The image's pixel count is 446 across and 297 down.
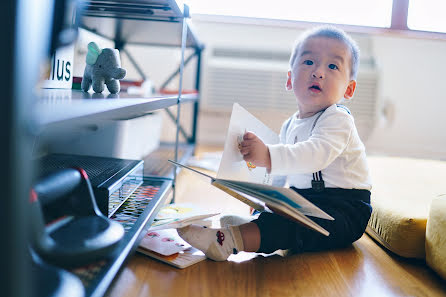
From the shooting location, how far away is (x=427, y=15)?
2465 millimetres

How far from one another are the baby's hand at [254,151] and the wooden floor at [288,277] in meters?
0.21

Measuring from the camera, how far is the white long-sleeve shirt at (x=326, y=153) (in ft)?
2.82

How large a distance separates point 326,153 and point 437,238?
0.27m

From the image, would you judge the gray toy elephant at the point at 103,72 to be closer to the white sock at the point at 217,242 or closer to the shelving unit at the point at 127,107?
the shelving unit at the point at 127,107

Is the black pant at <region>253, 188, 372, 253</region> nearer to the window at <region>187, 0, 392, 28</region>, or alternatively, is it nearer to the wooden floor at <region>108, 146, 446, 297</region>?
the wooden floor at <region>108, 146, 446, 297</region>

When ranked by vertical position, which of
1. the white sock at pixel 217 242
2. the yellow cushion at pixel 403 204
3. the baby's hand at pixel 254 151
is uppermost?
the baby's hand at pixel 254 151

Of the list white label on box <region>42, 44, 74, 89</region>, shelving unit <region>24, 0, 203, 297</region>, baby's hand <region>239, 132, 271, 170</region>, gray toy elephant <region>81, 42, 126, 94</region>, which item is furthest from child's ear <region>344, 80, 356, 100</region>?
white label on box <region>42, 44, 74, 89</region>

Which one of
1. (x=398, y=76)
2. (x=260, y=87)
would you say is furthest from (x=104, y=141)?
(x=398, y=76)

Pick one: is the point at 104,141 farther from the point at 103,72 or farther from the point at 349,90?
the point at 349,90

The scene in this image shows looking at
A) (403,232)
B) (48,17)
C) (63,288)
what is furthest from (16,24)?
(403,232)

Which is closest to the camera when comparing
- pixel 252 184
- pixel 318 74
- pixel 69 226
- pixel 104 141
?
pixel 69 226

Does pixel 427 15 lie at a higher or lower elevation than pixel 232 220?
higher

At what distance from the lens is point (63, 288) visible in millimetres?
522

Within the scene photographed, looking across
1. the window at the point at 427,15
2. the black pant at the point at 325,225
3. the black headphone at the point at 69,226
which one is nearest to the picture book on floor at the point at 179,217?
the black pant at the point at 325,225
